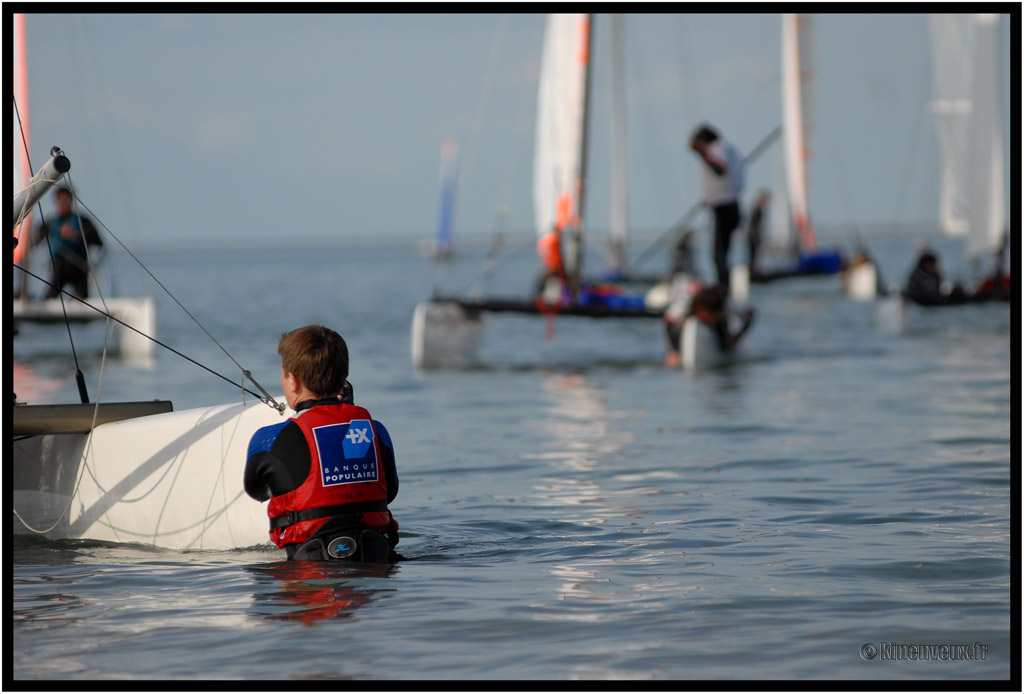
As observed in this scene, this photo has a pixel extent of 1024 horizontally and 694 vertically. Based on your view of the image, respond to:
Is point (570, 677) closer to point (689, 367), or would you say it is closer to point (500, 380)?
point (500, 380)

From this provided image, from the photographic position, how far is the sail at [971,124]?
18547mm

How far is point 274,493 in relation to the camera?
166 inches

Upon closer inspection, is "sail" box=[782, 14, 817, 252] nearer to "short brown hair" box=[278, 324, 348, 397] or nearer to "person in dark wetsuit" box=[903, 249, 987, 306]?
"person in dark wetsuit" box=[903, 249, 987, 306]

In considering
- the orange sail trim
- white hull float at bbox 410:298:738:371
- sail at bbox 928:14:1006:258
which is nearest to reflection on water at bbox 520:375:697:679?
white hull float at bbox 410:298:738:371

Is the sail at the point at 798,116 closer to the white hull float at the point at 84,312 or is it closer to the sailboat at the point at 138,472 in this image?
→ the white hull float at the point at 84,312

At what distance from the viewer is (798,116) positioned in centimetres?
2733

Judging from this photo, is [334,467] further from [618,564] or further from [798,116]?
[798,116]

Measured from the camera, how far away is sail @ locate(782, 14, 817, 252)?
2727 centimetres

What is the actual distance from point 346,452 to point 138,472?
125 cm

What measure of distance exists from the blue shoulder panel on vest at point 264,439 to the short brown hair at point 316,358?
0.17 metres

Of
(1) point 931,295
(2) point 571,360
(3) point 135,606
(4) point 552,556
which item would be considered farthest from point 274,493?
(1) point 931,295

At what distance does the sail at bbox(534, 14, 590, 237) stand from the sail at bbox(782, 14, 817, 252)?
13.1 meters

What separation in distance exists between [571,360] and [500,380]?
99.8 inches

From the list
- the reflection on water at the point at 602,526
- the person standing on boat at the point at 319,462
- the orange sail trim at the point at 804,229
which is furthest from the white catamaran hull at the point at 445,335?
the orange sail trim at the point at 804,229
